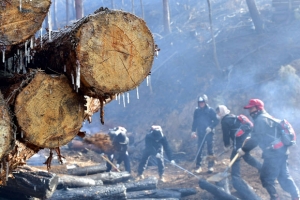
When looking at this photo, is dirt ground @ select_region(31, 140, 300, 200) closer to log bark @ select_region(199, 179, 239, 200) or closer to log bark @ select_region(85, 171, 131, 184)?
log bark @ select_region(199, 179, 239, 200)

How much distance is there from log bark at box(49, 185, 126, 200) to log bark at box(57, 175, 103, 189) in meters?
0.30

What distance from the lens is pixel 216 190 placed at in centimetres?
906

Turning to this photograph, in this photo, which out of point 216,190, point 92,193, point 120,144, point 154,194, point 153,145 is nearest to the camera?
point 92,193

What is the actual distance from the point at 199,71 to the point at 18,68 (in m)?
16.0

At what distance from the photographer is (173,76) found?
64.8 feet

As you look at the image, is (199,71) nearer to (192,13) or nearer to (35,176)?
(192,13)

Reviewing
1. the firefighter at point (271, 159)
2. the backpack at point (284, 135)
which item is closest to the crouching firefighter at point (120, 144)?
the firefighter at point (271, 159)

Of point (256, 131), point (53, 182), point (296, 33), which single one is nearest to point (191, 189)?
point (256, 131)

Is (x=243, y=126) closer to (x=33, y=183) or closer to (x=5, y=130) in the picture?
(x=33, y=183)

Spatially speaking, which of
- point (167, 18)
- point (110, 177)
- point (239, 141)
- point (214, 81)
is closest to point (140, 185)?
point (110, 177)

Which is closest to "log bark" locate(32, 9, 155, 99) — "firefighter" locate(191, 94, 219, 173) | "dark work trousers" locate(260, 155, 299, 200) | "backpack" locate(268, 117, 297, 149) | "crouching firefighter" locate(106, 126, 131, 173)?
"backpack" locate(268, 117, 297, 149)

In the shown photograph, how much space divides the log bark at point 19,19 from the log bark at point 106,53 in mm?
259

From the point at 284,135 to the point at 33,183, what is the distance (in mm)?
5483

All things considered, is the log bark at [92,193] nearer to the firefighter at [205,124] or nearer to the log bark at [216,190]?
the log bark at [216,190]
